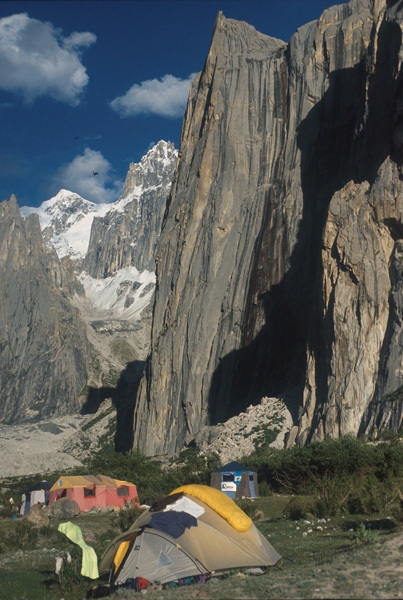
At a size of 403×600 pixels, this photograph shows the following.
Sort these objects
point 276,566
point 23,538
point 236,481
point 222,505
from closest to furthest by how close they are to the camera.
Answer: point 276,566 < point 222,505 < point 23,538 < point 236,481

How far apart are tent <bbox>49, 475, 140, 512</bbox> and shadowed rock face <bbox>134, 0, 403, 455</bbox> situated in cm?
1540

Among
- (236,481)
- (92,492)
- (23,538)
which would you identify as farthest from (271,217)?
(23,538)

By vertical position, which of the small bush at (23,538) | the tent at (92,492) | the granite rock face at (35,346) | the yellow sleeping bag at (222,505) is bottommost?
the small bush at (23,538)

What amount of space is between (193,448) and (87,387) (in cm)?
11325

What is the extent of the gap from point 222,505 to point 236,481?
25.4 m

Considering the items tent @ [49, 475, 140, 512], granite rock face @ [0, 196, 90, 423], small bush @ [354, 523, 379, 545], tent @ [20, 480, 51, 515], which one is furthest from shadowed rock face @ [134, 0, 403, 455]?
granite rock face @ [0, 196, 90, 423]

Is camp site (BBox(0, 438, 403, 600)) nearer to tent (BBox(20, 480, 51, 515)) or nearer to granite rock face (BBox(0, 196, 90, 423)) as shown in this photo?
tent (BBox(20, 480, 51, 515))

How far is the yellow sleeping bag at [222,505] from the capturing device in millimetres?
20766

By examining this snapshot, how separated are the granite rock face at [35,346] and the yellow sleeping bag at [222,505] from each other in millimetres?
154347

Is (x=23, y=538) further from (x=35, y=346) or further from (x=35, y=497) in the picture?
(x=35, y=346)

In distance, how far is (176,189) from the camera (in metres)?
107

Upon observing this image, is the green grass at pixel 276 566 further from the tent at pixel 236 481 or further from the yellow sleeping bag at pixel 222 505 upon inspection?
the tent at pixel 236 481

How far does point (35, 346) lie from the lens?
601 feet

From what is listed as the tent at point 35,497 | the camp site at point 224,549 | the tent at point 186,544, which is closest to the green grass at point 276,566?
the camp site at point 224,549
